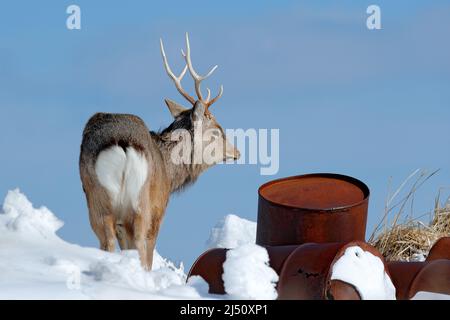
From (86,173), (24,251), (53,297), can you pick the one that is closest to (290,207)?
(86,173)

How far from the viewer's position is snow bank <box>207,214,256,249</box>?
40.5ft

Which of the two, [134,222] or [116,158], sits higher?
[116,158]

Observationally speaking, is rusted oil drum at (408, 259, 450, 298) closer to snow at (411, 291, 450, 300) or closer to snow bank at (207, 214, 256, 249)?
snow at (411, 291, 450, 300)

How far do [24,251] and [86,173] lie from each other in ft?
8.23

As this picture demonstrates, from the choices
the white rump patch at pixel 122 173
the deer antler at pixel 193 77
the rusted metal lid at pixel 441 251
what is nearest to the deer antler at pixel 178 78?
the deer antler at pixel 193 77

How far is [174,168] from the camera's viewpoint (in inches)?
464

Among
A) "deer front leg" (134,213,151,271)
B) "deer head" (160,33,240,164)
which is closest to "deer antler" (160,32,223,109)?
"deer head" (160,33,240,164)

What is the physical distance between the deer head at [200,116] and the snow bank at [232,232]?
946 mm

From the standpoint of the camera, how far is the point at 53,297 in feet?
20.1

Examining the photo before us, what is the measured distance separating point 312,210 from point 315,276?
190 cm

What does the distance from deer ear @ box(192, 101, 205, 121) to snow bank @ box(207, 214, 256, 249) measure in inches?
74.4

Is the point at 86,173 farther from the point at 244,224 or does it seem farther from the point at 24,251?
the point at 244,224

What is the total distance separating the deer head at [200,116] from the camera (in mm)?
11383

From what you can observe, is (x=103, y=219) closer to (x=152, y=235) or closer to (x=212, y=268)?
(x=152, y=235)
